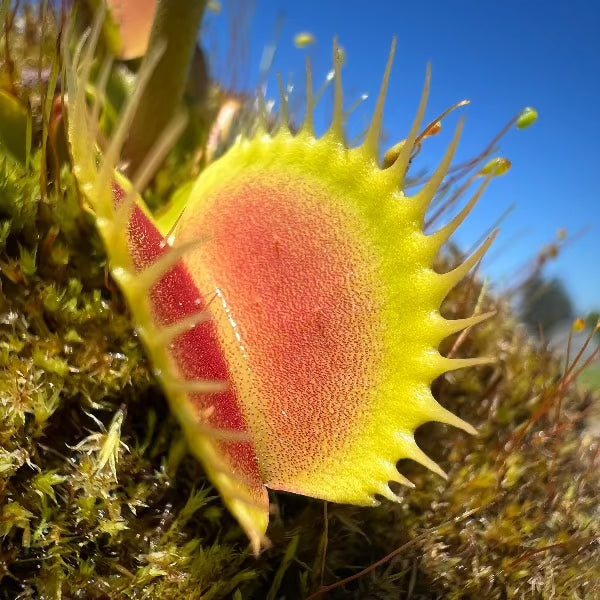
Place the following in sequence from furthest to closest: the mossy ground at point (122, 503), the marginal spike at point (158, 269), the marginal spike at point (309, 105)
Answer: the marginal spike at point (309, 105)
the mossy ground at point (122, 503)
the marginal spike at point (158, 269)

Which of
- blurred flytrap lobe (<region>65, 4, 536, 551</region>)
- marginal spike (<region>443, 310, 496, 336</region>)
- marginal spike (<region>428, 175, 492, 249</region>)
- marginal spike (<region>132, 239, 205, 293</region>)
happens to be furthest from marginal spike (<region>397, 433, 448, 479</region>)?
marginal spike (<region>132, 239, 205, 293</region>)

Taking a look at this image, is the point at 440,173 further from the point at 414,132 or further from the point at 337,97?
the point at 337,97

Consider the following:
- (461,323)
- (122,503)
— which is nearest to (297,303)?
(461,323)

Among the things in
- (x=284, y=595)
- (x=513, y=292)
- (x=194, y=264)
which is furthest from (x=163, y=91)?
(x=513, y=292)

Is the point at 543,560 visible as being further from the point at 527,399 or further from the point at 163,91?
the point at 163,91

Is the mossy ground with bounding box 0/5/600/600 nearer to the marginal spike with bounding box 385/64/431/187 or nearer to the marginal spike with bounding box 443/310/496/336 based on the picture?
the marginal spike with bounding box 443/310/496/336

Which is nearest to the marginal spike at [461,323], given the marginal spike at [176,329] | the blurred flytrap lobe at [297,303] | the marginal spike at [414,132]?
the blurred flytrap lobe at [297,303]

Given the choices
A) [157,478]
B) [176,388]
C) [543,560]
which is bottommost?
[543,560]

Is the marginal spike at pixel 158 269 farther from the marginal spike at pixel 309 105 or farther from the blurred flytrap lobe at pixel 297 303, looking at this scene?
the marginal spike at pixel 309 105
